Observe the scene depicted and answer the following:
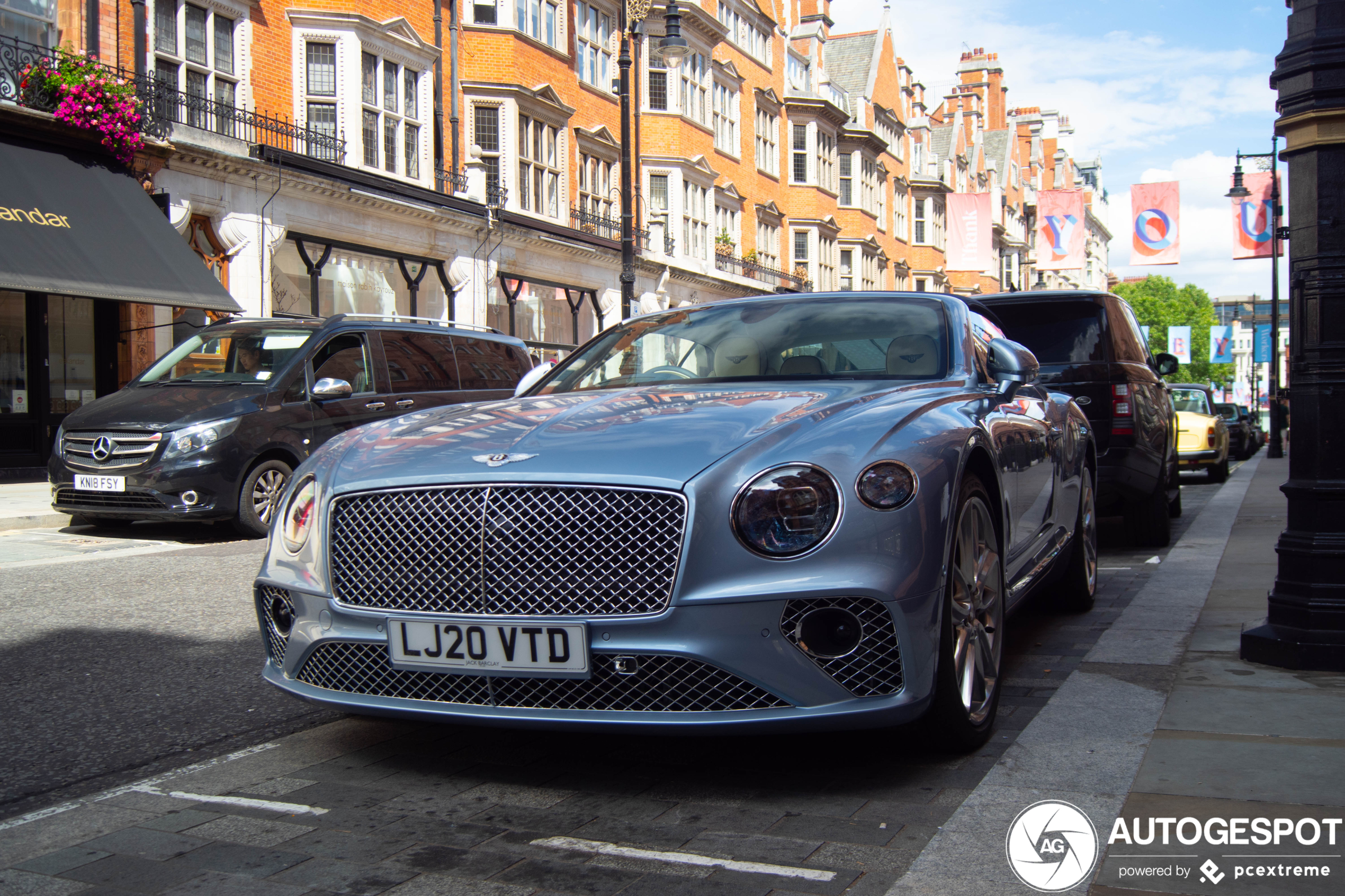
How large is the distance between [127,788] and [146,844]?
0.56 m

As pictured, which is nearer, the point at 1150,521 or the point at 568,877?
the point at 568,877

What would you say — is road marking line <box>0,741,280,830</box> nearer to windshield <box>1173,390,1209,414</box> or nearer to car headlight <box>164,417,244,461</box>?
car headlight <box>164,417,244,461</box>

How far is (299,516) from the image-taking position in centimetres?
368

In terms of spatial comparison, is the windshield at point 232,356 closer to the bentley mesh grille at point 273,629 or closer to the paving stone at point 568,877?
the bentley mesh grille at point 273,629

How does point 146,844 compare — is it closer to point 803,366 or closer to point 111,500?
point 803,366

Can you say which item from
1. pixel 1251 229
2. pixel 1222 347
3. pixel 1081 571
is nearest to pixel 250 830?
pixel 1081 571

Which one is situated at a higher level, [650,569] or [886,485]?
[886,485]

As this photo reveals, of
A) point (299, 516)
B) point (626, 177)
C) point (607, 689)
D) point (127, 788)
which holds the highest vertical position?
point (626, 177)

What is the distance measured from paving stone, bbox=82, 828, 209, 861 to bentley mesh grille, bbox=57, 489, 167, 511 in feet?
24.8

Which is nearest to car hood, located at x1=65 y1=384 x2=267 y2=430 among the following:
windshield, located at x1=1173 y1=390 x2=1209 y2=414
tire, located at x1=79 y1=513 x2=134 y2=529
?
tire, located at x1=79 y1=513 x2=134 y2=529

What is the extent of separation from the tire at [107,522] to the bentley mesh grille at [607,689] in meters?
8.78

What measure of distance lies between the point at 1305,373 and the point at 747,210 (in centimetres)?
3392

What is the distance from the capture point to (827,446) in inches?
130

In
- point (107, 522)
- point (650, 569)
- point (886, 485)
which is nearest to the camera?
point (650, 569)
